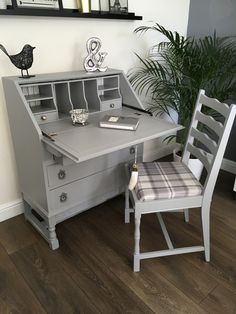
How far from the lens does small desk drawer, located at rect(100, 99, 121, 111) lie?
73.9 inches

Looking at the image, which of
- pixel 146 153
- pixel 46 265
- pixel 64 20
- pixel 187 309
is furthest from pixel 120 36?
pixel 187 309

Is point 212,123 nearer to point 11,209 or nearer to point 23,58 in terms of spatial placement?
point 23,58

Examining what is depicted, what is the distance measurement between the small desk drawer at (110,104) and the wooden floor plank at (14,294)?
117cm

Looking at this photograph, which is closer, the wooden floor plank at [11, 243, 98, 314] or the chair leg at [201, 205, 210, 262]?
the wooden floor plank at [11, 243, 98, 314]

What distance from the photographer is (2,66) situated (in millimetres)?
1662

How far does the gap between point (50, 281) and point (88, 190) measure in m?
0.59

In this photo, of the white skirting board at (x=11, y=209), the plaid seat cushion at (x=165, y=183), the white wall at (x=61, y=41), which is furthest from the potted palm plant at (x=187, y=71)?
the white skirting board at (x=11, y=209)

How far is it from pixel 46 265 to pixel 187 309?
32.8 inches

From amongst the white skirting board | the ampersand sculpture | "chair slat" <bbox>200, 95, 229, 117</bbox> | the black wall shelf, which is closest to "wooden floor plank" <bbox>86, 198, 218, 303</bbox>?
the white skirting board

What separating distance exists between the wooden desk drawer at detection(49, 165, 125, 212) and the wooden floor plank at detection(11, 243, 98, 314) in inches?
12.6

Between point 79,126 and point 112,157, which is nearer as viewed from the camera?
point 79,126

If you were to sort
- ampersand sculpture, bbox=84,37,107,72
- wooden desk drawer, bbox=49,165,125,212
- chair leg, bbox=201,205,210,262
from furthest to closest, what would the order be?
ampersand sculpture, bbox=84,37,107,72 < wooden desk drawer, bbox=49,165,125,212 < chair leg, bbox=201,205,210,262

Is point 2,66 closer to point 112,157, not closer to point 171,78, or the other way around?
point 112,157

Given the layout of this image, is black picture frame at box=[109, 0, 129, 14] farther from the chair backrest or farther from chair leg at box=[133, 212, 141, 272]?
chair leg at box=[133, 212, 141, 272]
